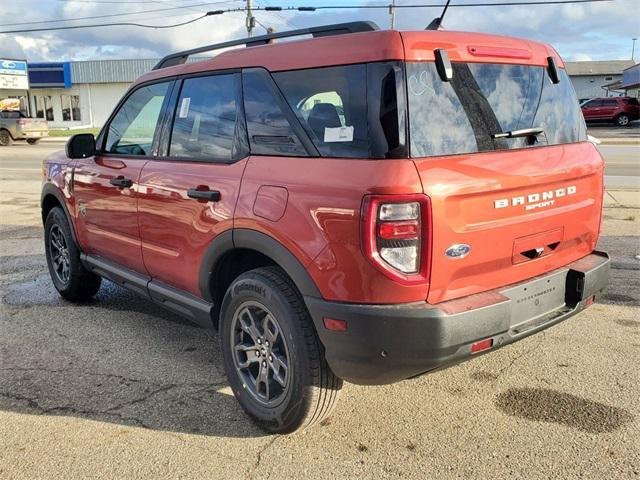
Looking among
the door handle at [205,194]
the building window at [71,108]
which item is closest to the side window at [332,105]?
the door handle at [205,194]

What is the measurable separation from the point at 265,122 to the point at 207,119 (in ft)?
1.96

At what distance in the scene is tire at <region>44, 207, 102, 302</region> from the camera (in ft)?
16.6

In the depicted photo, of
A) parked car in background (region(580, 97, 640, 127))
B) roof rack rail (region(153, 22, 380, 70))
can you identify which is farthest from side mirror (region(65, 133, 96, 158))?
parked car in background (region(580, 97, 640, 127))

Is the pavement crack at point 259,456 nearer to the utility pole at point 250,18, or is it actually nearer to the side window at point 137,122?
the side window at point 137,122

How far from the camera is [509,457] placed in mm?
2818

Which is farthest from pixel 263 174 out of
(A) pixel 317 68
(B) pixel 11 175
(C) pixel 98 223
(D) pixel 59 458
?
(B) pixel 11 175

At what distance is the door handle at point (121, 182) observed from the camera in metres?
4.02

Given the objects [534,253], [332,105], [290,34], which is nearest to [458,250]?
[534,253]

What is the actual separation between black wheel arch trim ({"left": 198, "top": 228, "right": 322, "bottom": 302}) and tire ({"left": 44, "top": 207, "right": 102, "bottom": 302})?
210 cm

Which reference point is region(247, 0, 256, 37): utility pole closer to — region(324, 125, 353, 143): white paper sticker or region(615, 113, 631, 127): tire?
region(615, 113, 631, 127): tire

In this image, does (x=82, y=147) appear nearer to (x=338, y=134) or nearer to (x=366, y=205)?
(x=338, y=134)

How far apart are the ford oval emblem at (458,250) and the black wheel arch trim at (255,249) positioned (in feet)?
1.99

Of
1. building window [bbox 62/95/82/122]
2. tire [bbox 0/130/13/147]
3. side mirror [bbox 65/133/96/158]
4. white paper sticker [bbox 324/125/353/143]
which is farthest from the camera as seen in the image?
building window [bbox 62/95/82/122]

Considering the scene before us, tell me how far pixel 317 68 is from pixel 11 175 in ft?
50.4
